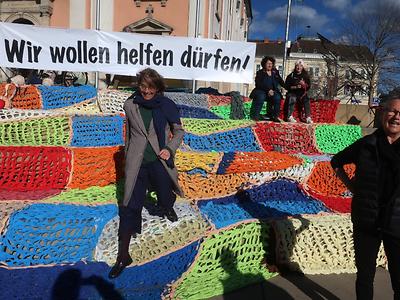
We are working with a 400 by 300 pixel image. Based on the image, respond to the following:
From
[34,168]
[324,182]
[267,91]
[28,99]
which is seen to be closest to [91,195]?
[34,168]

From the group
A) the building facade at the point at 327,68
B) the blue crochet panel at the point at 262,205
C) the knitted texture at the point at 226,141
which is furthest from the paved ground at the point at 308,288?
the building facade at the point at 327,68

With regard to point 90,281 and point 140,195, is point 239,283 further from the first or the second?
point 90,281

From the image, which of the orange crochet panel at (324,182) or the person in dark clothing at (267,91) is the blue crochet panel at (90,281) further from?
the person in dark clothing at (267,91)

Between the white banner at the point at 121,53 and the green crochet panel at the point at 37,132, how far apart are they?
2.23 meters

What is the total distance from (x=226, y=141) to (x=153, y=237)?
2304mm

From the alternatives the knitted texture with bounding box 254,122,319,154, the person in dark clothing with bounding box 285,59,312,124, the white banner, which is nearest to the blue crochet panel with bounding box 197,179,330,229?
the knitted texture with bounding box 254,122,319,154

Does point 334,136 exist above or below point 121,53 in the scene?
below

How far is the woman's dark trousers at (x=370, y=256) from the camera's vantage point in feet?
7.98

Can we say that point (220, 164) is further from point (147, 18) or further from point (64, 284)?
point (147, 18)

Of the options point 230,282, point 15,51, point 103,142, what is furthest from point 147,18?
point 230,282

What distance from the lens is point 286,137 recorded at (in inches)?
229

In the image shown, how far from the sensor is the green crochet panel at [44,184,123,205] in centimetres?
377

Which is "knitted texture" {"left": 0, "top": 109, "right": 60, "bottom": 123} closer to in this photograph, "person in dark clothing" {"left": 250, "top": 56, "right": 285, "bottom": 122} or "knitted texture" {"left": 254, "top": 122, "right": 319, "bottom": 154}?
"knitted texture" {"left": 254, "top": 122, "right": 319, "bottom": 154}

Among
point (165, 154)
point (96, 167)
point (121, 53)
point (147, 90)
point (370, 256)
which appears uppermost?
point (121, 53)
